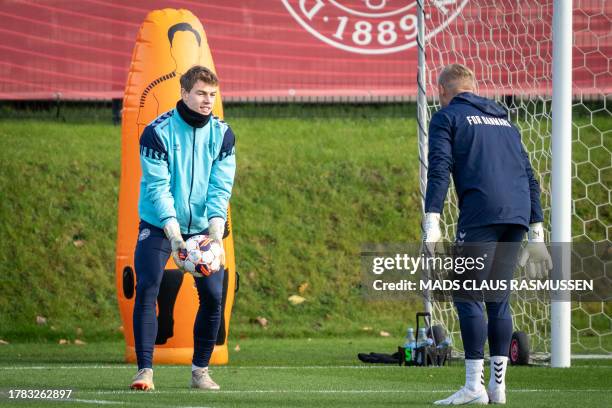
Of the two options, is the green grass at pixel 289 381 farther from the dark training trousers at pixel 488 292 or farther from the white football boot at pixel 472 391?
the dark training trousers at pixel 488 292

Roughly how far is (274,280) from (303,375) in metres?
4.75

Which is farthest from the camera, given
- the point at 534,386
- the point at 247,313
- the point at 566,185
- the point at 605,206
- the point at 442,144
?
the point at 605,206

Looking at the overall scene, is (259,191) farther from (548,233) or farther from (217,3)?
(548,233)

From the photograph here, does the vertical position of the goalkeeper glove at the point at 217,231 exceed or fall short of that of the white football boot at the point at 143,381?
it exceeds it

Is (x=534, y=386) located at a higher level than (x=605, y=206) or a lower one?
lower

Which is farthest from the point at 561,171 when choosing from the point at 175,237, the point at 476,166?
the point at 175,237

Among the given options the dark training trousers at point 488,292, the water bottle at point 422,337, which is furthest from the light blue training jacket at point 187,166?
the water bottle at point 422,337

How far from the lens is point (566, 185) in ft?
32.6

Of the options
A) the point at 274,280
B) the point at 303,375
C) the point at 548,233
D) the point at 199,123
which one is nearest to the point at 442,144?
the point at 199,123

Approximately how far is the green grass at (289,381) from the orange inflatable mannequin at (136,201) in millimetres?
369

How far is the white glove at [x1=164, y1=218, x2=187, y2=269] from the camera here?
7.50 metres

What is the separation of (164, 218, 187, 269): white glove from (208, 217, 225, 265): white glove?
21 cm

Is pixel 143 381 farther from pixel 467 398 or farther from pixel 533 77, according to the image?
pixel 533 77

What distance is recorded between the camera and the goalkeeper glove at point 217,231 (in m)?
7.66
